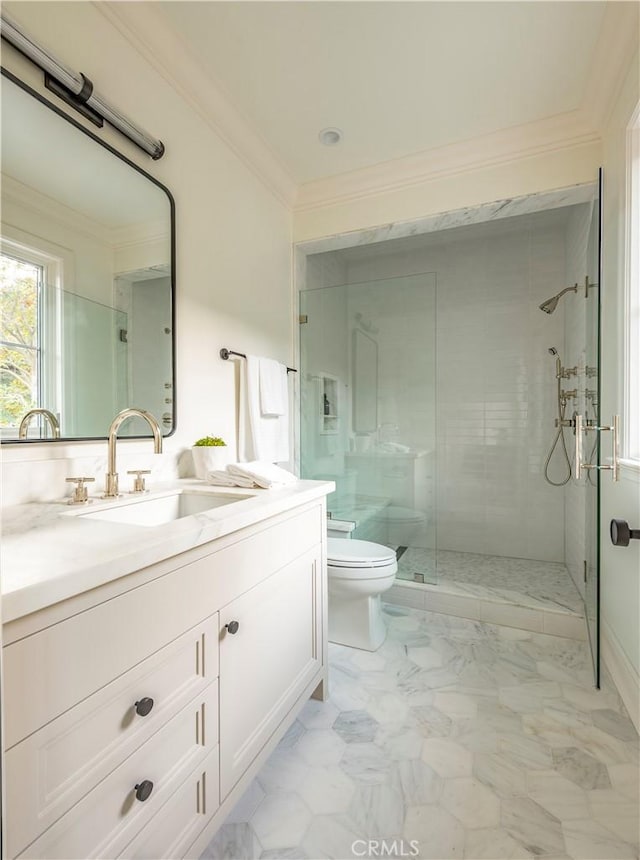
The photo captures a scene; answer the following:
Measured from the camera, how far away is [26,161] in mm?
1122

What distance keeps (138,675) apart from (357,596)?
1344 millimetres

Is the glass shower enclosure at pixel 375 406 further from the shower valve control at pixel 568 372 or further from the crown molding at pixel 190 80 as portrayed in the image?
the shower valve control at pixel 568 372

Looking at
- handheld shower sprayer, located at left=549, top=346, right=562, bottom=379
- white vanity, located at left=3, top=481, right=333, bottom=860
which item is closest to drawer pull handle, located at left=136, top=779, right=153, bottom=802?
white vanity, located at left=3, top=481, right=333, bottom=860

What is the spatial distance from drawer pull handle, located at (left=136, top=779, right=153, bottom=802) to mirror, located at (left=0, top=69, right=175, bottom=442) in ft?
2.77

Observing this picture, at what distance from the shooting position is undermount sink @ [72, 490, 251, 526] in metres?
1.19

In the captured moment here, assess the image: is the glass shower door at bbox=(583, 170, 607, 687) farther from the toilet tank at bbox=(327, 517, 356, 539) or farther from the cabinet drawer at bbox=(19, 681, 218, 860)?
the cabinet drawer at bbox=(19, 681, 218, 860)

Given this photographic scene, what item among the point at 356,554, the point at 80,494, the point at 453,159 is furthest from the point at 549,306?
the point at 80,494

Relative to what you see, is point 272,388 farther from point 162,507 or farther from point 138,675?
point 138,675

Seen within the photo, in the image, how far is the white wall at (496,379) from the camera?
308 cm

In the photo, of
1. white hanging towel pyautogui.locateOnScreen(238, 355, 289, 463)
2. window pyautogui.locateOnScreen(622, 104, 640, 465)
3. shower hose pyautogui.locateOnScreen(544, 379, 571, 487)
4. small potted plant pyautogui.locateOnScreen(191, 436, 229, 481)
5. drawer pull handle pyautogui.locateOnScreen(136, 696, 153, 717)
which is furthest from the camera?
shower hose pyautogui.locateOnScreen(544, 379, 571, 487)

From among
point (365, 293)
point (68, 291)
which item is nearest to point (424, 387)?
point (365, 293)

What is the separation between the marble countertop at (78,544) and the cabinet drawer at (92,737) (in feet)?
0.65

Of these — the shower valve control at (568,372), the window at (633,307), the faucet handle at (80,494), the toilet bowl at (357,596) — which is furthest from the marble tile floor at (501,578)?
the faucet handle at (80,494)

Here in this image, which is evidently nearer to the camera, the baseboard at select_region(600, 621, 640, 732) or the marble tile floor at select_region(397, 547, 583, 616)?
the baseboard at select_region(600, 621, 640, 732)
